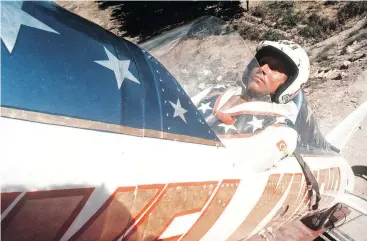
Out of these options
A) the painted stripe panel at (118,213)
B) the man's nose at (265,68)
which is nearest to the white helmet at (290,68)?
the man's nose at (265,68)

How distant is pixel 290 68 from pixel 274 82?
182 mm

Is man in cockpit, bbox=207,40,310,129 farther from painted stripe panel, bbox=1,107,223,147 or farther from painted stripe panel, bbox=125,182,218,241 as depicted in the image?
painted stripe panel, bbox=1,107,223,147

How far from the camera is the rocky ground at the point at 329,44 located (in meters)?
7.02

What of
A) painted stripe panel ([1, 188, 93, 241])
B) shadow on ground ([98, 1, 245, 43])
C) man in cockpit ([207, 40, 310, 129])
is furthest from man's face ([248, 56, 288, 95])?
shadow on ground ([98, 1, 245, 43])

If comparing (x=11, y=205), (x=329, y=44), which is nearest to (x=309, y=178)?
(x=11, y=205)

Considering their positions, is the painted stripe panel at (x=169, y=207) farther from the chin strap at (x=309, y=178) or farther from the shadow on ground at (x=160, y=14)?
the shadow on ground at (x=160, y=14)

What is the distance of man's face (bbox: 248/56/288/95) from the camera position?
2490 millimetres

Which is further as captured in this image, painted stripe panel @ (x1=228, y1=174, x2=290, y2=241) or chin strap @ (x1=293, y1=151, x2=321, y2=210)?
chin strap @ (x1=293, y1=151, x2=321, y2=210)

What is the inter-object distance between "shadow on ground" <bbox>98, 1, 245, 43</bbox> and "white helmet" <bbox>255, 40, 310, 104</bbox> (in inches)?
534

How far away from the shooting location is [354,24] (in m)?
11.3

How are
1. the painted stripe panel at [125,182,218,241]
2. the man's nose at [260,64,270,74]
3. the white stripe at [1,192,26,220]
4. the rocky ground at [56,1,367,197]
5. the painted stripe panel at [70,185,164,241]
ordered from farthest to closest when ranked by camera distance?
the rocky ground at [56,1,367,197], the man's nose at [260,64,270,74], the painted stripe panel at [125,182,218,241], the painted stripe panel at [70,185,164,241], the white stripe at [1,192,26,220]

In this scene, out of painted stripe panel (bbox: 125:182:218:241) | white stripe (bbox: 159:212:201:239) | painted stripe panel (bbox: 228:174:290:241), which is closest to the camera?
painted stripe panel (bbox: 125:182:218:241)

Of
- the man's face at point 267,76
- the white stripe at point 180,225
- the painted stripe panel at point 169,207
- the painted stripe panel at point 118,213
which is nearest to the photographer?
the painted stripe panel at point 118,213

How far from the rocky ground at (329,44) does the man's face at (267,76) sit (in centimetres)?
368
